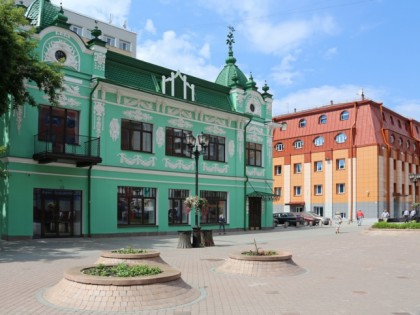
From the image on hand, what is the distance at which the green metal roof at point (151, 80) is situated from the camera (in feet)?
84.8

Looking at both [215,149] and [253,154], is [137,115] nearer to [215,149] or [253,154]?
[215,149]

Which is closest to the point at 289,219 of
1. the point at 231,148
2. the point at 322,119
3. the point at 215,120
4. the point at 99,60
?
the point at 231,148

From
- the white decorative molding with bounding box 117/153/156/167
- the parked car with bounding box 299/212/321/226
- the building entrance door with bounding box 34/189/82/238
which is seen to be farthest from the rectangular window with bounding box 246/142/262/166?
the building entrance door with bounding box 34/189/82/238

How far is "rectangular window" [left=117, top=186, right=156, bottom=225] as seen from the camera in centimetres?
2520

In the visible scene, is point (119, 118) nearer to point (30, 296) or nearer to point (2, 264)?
point (2, 264)

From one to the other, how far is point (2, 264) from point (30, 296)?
5166mm

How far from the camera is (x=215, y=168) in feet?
99.9

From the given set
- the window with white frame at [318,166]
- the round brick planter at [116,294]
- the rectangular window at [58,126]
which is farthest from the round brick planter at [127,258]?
the window with white frame at [318,166]

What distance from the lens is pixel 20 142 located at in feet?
70.9

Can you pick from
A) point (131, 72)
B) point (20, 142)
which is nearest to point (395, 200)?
point (131, 72)

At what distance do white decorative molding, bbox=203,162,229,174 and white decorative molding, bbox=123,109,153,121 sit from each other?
5190 millimetres

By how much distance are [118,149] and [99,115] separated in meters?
2.11

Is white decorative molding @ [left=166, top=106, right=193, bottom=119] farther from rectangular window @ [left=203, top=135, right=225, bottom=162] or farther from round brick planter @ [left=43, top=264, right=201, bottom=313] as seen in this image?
round brick planter @ [left=43, top=264, right=201, bottom=313]

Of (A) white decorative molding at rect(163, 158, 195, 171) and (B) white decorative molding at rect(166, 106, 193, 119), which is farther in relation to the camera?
(B) white decorative molding at rect(166, 106, 193, 119)
